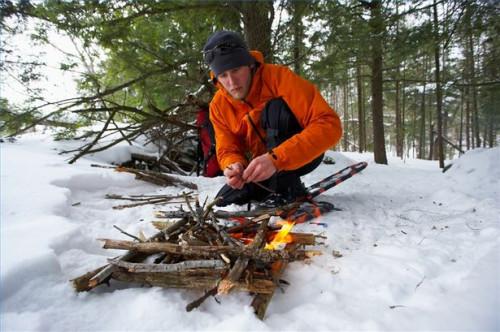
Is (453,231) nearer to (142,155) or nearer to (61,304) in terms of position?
(61,304)

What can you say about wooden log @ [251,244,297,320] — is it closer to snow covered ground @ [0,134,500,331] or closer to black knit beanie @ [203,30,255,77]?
snow covered ground @ [0,134,500,331]

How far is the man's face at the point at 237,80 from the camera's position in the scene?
2.39 metres

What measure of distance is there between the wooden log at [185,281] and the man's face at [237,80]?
1657 mm

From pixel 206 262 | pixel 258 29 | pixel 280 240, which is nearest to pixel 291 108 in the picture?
pixel 280 240

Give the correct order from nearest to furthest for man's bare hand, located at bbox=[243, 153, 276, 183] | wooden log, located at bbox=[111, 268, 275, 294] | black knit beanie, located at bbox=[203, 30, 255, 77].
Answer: wooden log, located at bbox=[111, 268, 275, 294] → man's bare hand, located at bbox=[243, 153, 276, 183] → black knit beanie, located at bbox=[203, 30, 255, 77]

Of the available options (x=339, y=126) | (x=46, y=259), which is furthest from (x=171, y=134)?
(x=46, y=259)

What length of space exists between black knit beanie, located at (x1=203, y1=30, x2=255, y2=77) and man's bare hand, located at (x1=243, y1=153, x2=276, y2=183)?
87 centimetres

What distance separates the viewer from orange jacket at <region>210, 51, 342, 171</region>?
2135 mm

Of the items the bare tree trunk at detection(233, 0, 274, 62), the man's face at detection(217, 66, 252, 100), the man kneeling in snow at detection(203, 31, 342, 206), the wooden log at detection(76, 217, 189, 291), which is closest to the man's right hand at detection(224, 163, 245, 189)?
the man kneeling in snow at detection(203, 31, 342, 206)

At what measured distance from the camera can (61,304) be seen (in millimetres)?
1208

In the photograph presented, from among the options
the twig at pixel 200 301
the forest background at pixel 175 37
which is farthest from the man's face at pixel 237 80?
the forest background at pixel 175 37

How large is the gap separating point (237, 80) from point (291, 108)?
522mm

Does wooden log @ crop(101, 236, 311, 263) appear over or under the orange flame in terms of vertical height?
over

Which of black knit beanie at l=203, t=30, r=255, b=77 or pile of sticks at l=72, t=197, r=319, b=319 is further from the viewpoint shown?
black knit beanie at l=203, t=30, r=255, b=77
